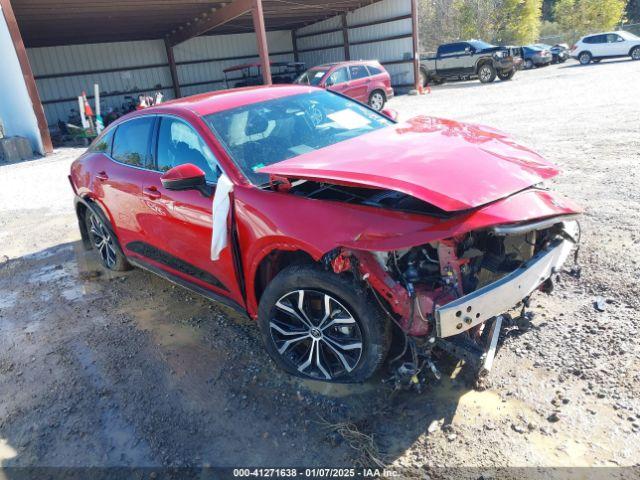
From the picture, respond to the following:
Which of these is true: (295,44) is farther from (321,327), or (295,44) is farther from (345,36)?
(321,327)

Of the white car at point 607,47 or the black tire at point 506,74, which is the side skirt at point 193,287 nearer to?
the black tire at point 506,74

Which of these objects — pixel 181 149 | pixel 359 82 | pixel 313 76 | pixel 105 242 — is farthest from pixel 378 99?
pixel 181 149

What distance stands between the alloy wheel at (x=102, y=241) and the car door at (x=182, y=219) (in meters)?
0.96

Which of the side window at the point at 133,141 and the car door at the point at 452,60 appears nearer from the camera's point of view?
the side window at the point at 133,141

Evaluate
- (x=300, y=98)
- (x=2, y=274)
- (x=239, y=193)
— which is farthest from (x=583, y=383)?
(x=2, y=274)

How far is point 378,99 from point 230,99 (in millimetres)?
13935

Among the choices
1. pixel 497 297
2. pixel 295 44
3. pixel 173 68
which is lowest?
pixel 497 297

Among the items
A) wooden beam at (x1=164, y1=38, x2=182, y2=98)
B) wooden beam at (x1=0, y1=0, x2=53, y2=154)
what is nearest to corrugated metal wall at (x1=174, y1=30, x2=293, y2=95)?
wooden beam at (x1=164, y1=38, x2=182, y2=98)

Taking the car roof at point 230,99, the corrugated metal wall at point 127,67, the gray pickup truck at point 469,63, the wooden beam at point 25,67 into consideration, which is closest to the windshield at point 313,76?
the wooden beam at point 25,67

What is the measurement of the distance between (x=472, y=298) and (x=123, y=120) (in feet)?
12.1

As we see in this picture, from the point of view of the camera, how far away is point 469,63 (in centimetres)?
2289

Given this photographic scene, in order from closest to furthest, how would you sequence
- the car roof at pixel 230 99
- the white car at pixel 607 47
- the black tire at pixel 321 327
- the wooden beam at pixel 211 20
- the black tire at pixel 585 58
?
the black tire at pixel 321 327 < the car roof at pixel 230 99 < the wooden beam at pixel 211 20 < the white car at pixel 607 47 < the black tire at pixel 585 58

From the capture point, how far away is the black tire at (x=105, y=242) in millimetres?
4742

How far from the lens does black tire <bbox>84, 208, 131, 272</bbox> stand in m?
4.74
